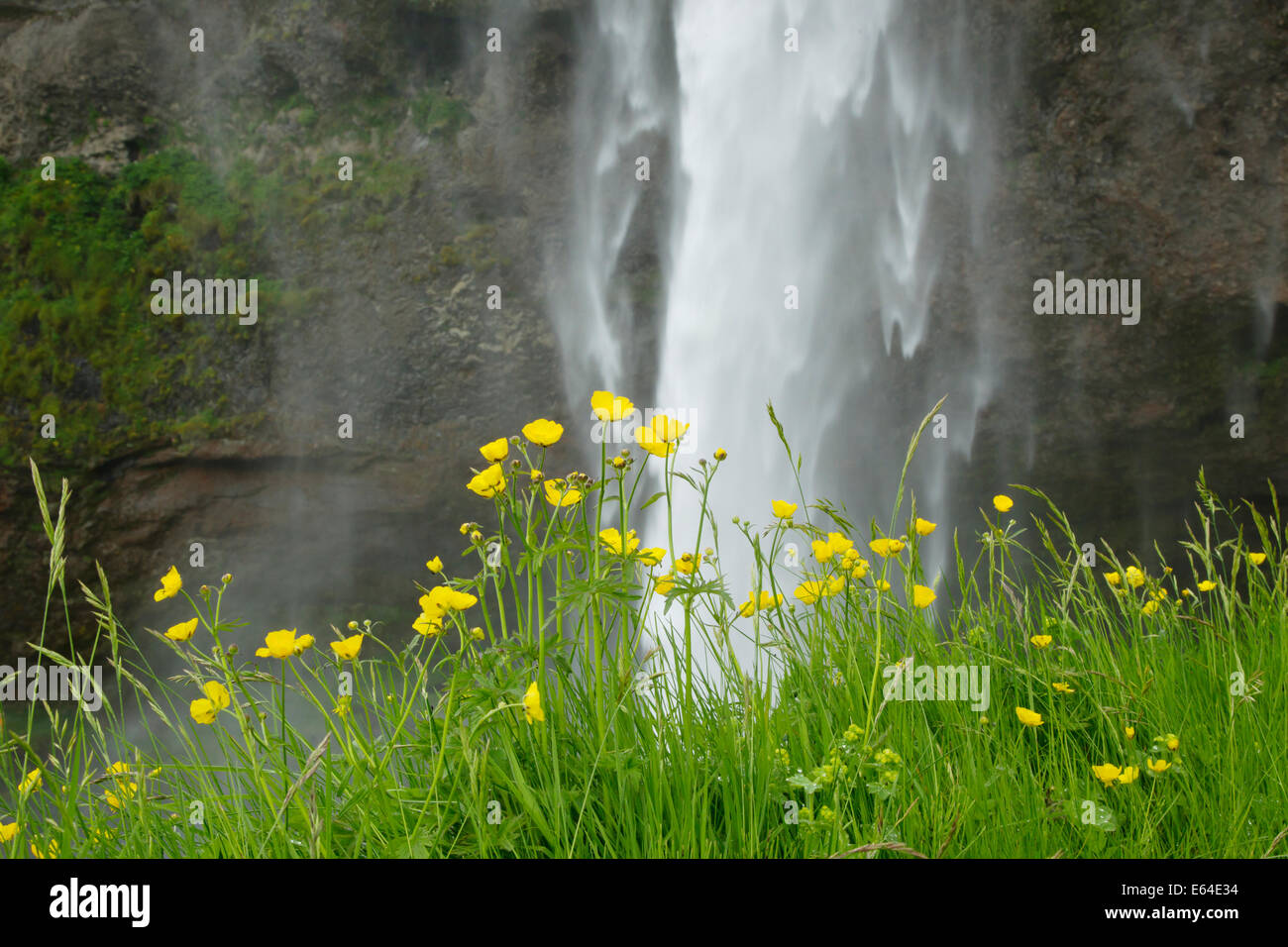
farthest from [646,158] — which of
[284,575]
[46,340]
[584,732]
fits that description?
[584,732]

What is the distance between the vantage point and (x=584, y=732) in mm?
1318

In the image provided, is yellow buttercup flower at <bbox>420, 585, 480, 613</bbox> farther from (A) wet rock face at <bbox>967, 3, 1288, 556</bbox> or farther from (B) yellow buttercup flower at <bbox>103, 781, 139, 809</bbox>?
(A) wet rock face at <bbox>967, 3, 1288, 556</bbox>

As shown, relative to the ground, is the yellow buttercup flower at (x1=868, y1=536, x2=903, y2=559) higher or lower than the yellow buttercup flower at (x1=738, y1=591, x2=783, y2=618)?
→ higher

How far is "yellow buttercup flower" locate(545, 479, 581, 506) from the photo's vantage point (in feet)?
3.94

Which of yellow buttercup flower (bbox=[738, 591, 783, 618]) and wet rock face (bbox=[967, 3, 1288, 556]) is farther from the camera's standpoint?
wet rock face (bbox=[967, 3, 1288, 556])

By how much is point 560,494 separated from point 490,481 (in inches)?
4.3

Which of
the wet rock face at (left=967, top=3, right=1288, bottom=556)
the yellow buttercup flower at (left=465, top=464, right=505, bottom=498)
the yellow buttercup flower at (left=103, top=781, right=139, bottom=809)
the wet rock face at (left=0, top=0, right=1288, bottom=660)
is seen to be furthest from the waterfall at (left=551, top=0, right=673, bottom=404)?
the yellow buttercup flower at (left=465, top=464, right=505, bottom=498)

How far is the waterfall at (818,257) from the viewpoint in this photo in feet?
25.5

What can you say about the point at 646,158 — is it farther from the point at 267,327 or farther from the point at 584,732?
the point at 584,732

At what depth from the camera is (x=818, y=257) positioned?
7922mm

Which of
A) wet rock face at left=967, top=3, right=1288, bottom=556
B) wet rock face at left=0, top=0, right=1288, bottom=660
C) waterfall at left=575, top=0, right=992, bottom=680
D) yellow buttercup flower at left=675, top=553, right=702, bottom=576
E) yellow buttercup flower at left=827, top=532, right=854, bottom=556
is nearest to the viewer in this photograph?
yellow buttercup flower at left=675, top=553, right=702, bottom=576

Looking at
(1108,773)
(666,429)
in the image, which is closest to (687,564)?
(666,429)

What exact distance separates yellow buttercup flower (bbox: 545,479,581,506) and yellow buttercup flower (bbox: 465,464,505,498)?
7 centimetres

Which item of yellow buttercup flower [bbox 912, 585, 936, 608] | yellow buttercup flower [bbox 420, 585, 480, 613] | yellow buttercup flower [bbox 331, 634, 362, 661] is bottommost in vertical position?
yellow buttercup flower [bbox 331, 634, 362, 661]
